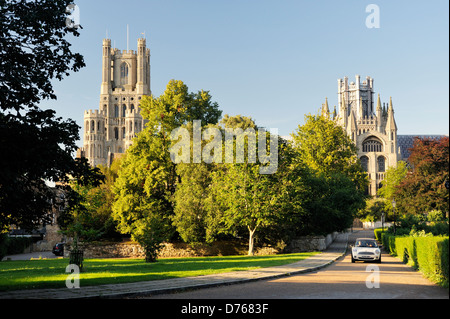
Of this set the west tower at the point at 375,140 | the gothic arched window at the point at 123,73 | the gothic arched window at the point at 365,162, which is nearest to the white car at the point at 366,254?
the west tower at the point at 375,140

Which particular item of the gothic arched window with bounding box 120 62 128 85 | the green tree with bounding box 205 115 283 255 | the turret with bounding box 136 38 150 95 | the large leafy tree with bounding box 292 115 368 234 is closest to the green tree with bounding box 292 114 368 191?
the large leafy tree with bounding box 292 115 368 234

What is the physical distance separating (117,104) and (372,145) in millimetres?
Answer: 92868

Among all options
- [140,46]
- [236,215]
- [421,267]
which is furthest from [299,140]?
[140,46]

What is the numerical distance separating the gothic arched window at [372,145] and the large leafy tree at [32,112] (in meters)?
129

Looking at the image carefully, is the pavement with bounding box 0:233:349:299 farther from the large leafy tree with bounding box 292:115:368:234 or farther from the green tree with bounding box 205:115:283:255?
the large leafy tree with bounding box 292:115:368:234

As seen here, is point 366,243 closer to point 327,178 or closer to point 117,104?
point 327,178

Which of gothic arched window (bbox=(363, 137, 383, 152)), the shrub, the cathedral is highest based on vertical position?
the cathedral

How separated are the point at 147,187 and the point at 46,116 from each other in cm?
2718

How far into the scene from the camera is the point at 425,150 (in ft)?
135

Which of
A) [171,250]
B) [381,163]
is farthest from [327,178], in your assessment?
[381,163]

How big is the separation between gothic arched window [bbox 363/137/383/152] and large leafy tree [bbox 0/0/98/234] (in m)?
129

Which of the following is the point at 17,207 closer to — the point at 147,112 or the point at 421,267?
the point at 421,267

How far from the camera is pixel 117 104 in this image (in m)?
179

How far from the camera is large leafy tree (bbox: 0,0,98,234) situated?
14125 millimetres
